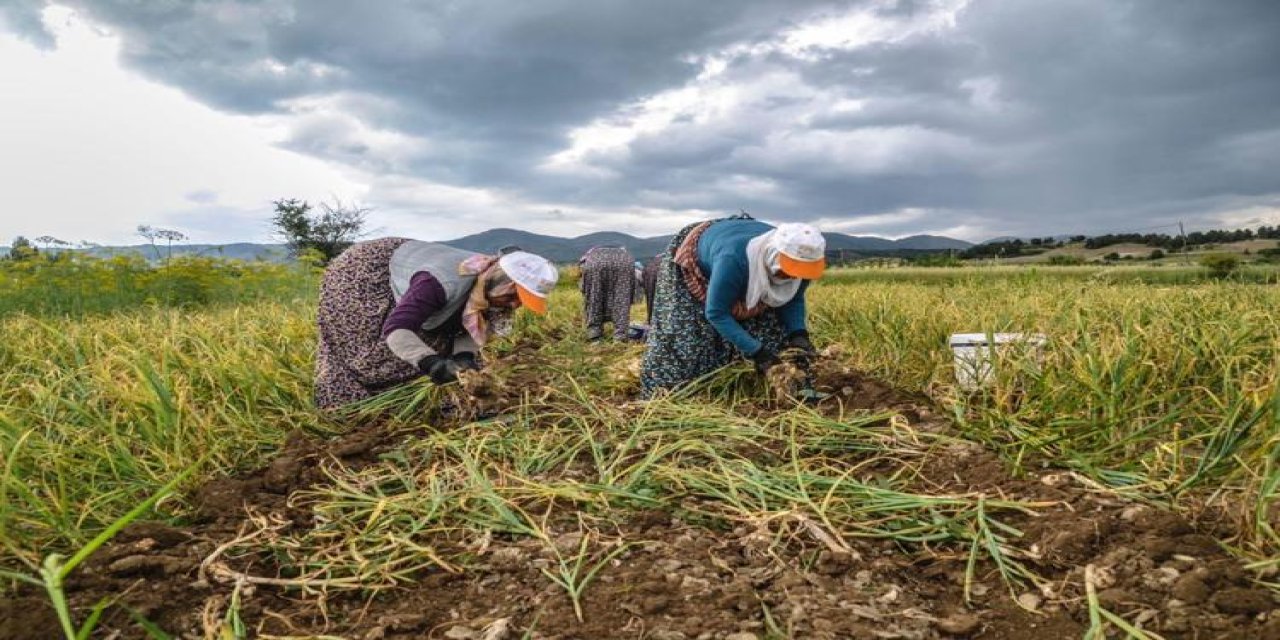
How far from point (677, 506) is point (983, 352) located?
1585mm

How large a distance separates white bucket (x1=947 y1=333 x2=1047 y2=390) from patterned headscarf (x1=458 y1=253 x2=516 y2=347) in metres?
1.79

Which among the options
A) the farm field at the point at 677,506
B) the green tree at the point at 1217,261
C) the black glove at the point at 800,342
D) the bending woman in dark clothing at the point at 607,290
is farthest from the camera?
the green tree at the point at 1217,261

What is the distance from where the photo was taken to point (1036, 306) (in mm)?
4070

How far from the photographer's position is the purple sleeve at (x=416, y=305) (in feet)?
9.80

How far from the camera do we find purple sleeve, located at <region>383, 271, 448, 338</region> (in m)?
2.99

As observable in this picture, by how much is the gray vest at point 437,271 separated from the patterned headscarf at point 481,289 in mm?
32

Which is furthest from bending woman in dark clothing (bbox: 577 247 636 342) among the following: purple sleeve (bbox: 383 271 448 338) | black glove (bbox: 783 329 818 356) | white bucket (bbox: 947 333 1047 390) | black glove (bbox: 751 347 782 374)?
white bucket (bbox: 947 333 1047 390)

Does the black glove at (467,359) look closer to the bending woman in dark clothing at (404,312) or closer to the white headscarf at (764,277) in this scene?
the bending woman in dark clothing at (404,312)

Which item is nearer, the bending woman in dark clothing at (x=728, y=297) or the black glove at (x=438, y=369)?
the black glove at (x=438, y=369)

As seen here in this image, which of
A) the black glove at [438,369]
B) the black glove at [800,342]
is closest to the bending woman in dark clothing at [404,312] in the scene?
the black glove at [438,369]

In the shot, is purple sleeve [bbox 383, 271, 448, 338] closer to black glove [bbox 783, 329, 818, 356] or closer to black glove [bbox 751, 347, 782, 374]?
black glove [bbox 751, 347, 782, 374]

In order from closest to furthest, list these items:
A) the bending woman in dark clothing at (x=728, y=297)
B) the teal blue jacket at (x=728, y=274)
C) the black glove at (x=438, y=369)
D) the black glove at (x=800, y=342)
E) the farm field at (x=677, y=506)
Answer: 1. the farm field at (x=677, y=506)
2. the black glove at (x=438, y=369)
3. the bending woman in dark clothing at (x=728, y=297)
4. the teal blue jacket at (x=728, y=274)
5. the black glove at (x=800, y=342)

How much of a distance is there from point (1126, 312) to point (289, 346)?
422 centimetres

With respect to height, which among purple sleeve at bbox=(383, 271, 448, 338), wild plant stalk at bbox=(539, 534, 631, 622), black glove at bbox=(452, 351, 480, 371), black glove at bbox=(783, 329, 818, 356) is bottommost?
wild plant stalk at bbox=(539, 534, 631, 622)
